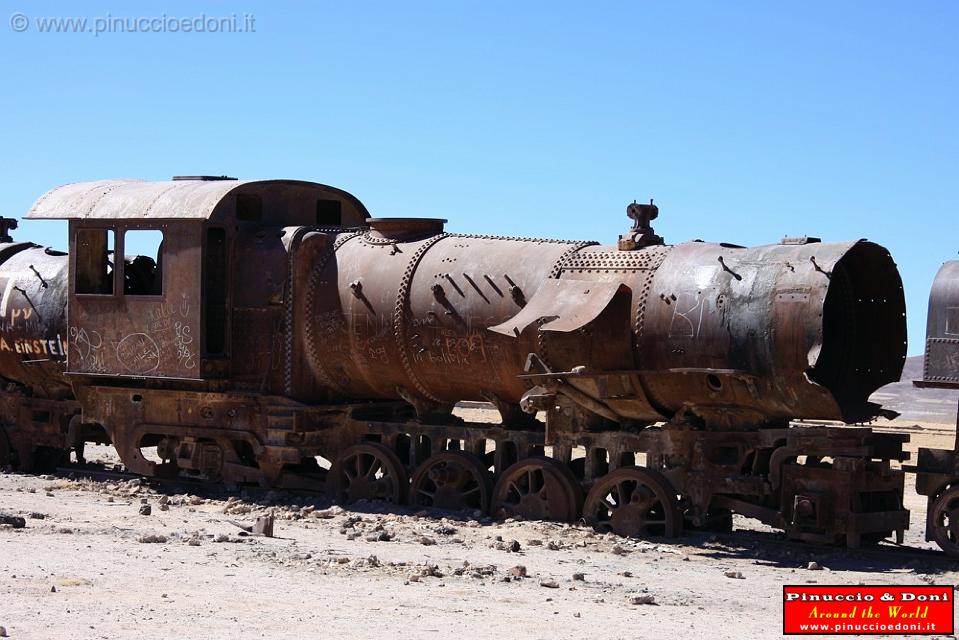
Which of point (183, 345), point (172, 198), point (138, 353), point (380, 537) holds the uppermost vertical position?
point (172, 198)

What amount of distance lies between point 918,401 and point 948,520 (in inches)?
2112

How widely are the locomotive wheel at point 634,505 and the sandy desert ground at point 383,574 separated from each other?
0.34m

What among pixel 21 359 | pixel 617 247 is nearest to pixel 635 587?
pixel 617 247

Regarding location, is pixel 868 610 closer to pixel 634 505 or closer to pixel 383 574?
pixel 383 574

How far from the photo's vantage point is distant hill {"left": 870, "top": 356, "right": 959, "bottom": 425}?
169 ft

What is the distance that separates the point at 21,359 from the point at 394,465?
6.57 m

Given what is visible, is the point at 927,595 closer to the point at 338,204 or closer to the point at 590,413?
the point at 590,413

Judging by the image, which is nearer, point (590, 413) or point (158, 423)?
point (590, 413)

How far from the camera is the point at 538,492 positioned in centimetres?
1478

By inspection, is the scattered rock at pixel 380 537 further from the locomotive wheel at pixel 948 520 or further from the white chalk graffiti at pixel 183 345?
the locomotive wheel at pixel 948 520

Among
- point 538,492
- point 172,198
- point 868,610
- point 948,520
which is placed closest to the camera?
point 868,610

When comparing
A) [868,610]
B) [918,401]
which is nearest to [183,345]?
[868,610]

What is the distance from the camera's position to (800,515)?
13.1m

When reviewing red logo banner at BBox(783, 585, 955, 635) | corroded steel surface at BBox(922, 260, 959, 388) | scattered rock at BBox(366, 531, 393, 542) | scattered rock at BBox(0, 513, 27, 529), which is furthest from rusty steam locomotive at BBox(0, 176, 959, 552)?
scattered rock at BBox(0, 513, 27, 529)
